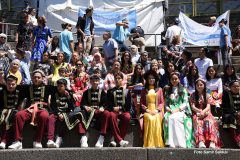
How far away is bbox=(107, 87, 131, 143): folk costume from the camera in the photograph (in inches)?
396

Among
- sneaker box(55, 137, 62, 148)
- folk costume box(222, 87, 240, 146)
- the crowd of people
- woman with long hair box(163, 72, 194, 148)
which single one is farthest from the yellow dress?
sneaker box(55, 137, 62, 148)

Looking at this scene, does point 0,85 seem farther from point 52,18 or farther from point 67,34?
point 52,18

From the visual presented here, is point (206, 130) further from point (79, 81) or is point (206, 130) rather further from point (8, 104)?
point (8, 104)

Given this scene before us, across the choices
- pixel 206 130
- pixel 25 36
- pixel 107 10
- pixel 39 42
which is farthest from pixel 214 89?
pixel 107 10

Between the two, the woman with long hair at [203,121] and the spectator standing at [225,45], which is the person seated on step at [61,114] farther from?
the spectator standing at [225,45]

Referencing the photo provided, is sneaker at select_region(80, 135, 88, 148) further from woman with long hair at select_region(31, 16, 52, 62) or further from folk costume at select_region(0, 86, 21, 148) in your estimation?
woman with long hair at select_region(31, 16, 52, 62)

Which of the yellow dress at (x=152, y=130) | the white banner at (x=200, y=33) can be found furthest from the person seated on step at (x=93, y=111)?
the white banner at (x=200, y=33)

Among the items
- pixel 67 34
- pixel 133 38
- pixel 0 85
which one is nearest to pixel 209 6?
pixel 133 38

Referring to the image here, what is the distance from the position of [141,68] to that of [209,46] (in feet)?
19.0

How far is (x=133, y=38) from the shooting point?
53.0 feet

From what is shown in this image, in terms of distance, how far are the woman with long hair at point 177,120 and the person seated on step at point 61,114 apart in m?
1.76

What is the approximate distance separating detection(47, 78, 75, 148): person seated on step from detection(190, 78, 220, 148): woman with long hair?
91.9 inches

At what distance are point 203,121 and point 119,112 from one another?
1633mm

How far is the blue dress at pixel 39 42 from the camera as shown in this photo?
1477 cm
